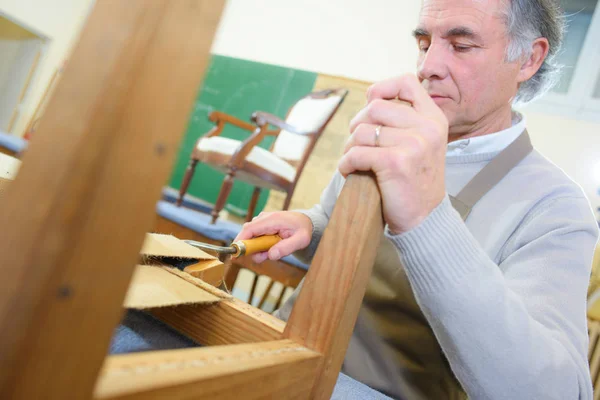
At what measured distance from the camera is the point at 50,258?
0.54 feet

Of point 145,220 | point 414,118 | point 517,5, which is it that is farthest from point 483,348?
point 517,5

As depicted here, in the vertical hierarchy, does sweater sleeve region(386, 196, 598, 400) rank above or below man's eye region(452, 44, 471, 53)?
below

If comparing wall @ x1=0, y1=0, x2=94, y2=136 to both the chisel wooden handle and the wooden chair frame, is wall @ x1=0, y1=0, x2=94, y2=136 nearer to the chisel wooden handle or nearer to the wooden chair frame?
the chisel wooden handle

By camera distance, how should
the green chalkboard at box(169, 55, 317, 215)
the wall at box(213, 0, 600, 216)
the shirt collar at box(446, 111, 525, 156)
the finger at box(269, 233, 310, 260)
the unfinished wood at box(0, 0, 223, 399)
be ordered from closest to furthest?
the unfinished wood at box(0, 0, 223, 399) < the finger at box(269, 233, 310, 260) < the shirt collar at box(446, 111, 525, 156) < the wall at box(213, 0, 600, 216) < the green chalkboard at box(169, 55, 317, 215)

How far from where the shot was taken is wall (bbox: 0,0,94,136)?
5281mm

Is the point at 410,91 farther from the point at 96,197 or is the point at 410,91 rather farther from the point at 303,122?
the point at 303,122

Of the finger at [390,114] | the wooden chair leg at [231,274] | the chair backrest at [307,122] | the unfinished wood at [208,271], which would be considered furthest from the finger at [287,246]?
the chair backrest at [307,122]

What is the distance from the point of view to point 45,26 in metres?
5.49

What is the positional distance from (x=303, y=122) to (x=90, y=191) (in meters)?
2.86

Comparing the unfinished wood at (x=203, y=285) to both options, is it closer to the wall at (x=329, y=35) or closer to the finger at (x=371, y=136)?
the finger at (x=371, y=136)

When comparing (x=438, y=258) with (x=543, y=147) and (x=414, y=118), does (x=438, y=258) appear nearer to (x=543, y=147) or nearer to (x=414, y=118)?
(x=414, y=118)

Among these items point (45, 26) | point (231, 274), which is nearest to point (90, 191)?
point (231, 274)

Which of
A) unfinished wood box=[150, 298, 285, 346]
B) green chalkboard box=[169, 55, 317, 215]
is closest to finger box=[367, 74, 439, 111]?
unfinished wood box=[150, 298, 285, 346]

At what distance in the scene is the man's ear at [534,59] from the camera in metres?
0.94
